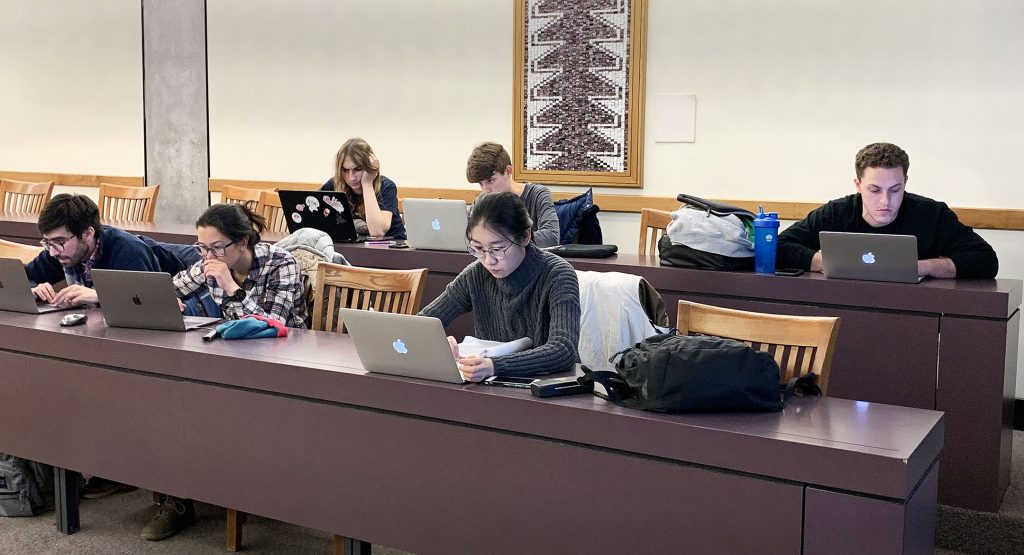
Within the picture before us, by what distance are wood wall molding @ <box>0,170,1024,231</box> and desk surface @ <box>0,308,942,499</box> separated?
2.86 m

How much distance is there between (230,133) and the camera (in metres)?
7.14

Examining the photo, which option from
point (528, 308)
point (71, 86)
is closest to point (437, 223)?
point (528, 308)

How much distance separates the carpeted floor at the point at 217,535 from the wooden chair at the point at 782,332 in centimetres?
98

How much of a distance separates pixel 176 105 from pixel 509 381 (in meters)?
5.63

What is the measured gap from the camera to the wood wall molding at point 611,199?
4.69m

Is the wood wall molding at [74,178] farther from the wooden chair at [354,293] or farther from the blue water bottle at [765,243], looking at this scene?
the blue water bottle at [765,243]

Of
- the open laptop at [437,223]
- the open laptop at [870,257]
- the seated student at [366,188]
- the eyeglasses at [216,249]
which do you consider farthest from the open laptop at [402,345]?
the seated student at [366,188]

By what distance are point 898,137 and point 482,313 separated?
2.91 meters

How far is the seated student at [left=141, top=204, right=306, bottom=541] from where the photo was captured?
3.33 metres

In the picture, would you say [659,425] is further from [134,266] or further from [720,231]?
[134,266]

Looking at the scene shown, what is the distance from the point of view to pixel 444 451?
235 cm

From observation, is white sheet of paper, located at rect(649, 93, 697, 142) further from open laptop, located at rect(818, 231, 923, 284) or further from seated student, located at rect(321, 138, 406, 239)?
open laptop, located at rect(818, 231, 923, 284)

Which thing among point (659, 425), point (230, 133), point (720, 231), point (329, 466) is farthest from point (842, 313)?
point (230, 133)

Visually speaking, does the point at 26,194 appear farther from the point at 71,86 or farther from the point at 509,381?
the point at 509,381
